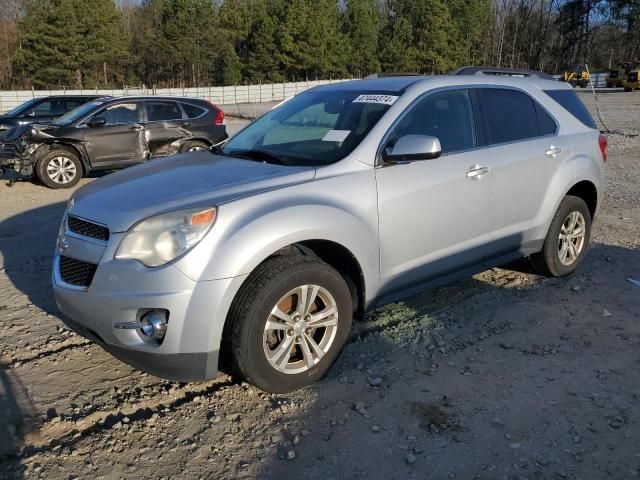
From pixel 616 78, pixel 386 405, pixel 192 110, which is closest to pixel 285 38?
pixel 616 78

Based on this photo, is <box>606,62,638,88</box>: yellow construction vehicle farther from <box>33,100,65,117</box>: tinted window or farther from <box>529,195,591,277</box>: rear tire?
<box>529,195,591,277</box>: rear tire

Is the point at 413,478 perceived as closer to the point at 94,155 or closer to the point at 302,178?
the point at 302,178

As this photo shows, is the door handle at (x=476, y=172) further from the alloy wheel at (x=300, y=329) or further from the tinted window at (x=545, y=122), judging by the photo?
the alloy wheel at (x=300, y=329)

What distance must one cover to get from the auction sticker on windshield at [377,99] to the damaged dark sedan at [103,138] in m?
7.16

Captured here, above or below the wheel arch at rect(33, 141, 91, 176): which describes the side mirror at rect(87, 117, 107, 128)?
above

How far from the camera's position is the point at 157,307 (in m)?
2.98

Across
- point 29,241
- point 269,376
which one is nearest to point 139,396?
point 269,376

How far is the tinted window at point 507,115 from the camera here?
455cm

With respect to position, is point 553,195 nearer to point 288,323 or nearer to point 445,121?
point 445,121

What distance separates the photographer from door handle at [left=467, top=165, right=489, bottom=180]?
4230 mm

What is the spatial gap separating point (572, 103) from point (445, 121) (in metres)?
1.83

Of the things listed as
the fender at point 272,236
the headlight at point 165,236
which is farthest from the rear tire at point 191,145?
the headlight at point 165,236

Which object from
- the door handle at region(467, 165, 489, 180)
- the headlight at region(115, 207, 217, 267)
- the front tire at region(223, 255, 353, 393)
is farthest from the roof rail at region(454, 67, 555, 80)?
the headlight at region(115, 207, 217, 267)

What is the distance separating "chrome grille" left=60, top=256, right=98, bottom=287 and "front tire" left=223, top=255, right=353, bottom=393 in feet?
2.68
